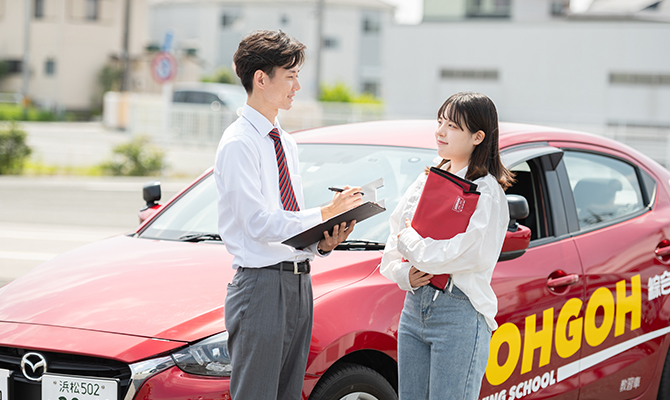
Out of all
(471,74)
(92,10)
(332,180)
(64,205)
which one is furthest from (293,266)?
(92,10)

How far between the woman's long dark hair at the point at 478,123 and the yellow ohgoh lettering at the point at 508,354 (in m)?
0.84

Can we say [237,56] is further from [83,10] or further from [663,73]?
[83,10]

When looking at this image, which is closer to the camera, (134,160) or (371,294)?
(371,294)

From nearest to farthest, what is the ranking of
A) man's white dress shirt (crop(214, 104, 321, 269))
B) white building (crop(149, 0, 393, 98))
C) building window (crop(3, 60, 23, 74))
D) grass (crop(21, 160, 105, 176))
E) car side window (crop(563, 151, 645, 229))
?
1. man's white dress shirt (crop(214, 104, 321, 269))
2. car side window (crop(563, 151, 645, 229))
3. grass (crop(21, 160, 105, 176))
4. building window (crop(3, 60, 23, 74))
5. white building (crop(149, 0, 393, 98))

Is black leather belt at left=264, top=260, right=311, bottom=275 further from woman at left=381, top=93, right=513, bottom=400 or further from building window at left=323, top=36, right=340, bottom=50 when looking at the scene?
building window at left=323, top=36, right=340, bottom=50

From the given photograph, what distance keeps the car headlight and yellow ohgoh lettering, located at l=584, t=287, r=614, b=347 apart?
74.6 inches

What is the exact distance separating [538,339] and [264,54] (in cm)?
185

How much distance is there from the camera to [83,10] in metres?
43.3

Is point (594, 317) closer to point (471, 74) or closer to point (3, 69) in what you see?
point (471, 74)

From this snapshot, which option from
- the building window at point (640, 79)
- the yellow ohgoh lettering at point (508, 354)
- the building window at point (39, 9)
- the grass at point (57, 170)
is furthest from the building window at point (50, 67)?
→ the yellow ohgoh lettering at point (508, 354)

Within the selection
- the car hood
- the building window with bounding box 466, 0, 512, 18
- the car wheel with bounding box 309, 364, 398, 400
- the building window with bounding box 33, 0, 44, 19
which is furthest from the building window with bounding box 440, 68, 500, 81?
the car wheel with bounding box 309, 364, 398, 400

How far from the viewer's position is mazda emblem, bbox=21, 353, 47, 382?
2.68 meters

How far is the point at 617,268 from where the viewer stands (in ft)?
12.7

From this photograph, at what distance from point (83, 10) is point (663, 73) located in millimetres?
30826
